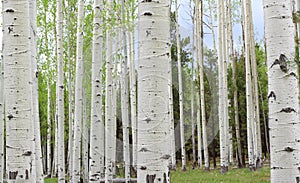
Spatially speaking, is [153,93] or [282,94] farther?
[282,94]

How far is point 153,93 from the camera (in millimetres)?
2879

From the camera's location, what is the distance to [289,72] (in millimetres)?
3119

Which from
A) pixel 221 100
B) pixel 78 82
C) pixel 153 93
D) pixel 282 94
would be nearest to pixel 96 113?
pixel 78 82

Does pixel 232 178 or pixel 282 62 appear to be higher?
pixel 282 62

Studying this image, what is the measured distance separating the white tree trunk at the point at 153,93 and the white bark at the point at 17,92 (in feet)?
3.44

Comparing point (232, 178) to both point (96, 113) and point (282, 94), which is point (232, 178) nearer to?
point (96, 113)

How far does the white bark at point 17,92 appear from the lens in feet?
10.7

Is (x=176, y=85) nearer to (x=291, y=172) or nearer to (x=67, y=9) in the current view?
(x=67, y=9)

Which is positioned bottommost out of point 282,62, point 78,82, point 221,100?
point 282,62

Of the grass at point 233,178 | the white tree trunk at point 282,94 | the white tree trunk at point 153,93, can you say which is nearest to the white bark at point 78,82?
the grass at point 233,178

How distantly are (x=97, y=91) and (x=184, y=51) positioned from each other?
14.6 meters

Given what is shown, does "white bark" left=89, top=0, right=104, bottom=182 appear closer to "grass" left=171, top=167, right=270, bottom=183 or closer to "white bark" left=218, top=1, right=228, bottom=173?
"grass" left=171, top=167, right=270, bottom=183

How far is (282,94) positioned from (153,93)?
41.6 inches

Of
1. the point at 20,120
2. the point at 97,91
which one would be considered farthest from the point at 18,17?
the point at 97,91
